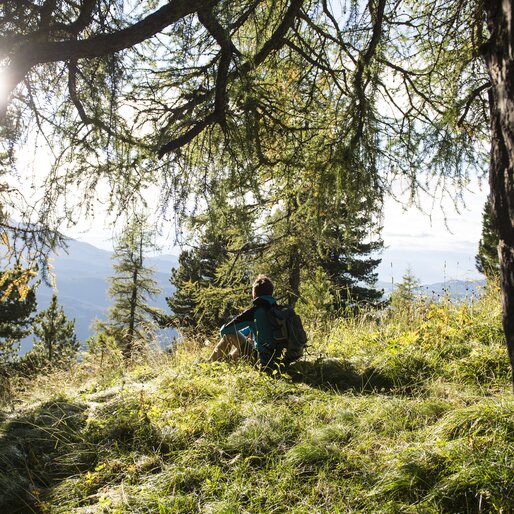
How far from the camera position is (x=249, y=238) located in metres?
4.41

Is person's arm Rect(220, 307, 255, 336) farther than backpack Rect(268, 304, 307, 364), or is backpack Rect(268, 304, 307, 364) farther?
person's arm Rect(220, 307, 255, 336)

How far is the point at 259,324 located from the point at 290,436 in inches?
79.2

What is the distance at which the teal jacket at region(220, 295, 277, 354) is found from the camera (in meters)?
4.83

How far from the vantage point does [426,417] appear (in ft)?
9.63

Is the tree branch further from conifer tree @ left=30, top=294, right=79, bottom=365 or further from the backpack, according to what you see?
conifer tree @ left=30, top=294, right=79, bottom=365

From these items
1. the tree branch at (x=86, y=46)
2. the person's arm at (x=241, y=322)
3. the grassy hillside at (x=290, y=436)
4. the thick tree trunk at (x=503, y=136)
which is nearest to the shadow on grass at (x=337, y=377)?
the grassy hillside at (x=290, y=436)

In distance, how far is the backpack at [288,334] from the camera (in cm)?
462

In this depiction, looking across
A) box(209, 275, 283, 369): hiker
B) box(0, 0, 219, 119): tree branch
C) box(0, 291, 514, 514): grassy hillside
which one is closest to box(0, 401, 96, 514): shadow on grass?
box(0, 291, 514, 514): grassy hillside

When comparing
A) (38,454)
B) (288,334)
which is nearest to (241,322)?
(288,334)

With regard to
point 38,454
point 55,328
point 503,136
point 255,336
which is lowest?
point 55,328

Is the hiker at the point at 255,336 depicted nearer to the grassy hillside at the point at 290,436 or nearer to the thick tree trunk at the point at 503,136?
the grassy hillside at the point at 290,436

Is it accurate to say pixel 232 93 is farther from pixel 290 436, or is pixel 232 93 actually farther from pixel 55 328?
pixel 55 328

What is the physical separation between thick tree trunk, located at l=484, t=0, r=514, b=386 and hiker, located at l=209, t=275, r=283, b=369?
306cm

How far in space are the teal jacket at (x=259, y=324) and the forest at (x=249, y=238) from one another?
305mm
